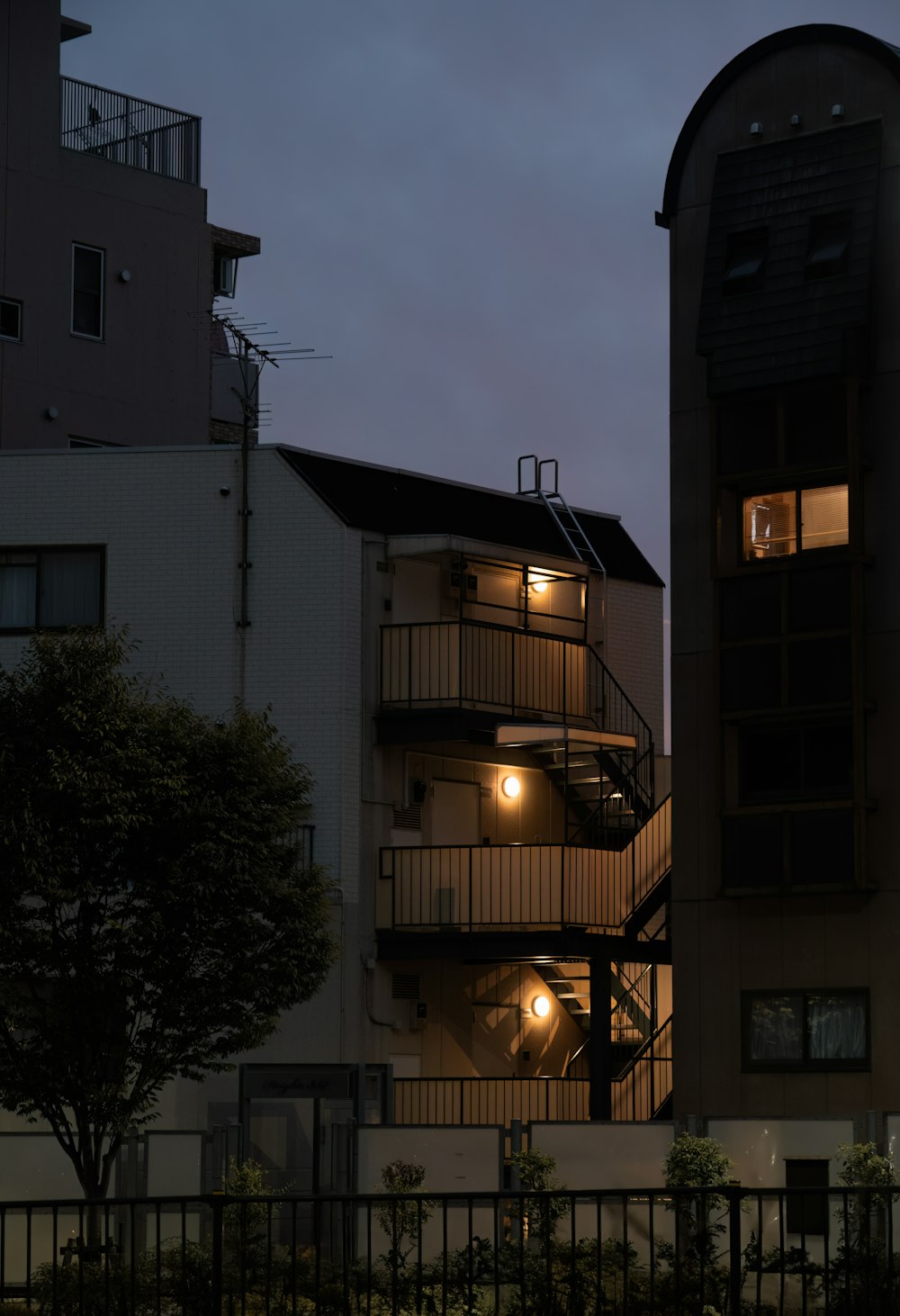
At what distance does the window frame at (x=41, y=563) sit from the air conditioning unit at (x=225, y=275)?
15.9 m

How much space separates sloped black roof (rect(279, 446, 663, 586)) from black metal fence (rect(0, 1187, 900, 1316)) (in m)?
12.7

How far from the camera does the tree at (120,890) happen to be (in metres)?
24.6

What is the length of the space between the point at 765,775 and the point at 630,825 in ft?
32.0

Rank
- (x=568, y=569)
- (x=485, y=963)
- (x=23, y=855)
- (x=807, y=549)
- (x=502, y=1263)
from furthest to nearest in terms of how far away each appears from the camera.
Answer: (x=568, y=569), (x=485, y=963), (x=807, y=549), (x=23, y=855), (x=502, y=1263)

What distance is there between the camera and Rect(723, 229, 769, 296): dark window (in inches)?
1105

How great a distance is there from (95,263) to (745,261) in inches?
745

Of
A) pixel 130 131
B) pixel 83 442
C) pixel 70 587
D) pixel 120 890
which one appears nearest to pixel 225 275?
pixel 130 131

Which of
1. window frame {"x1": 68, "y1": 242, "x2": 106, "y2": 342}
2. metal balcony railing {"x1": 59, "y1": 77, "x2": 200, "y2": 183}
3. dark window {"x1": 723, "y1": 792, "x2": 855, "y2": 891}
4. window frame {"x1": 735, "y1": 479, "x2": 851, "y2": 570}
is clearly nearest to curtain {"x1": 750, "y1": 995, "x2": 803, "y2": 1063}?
dark window {"x1": 723, "y1": 792, "x2": 855, "y2": 891}

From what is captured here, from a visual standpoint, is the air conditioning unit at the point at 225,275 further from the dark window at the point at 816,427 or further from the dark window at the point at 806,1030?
the dark window at the point at 806,1030

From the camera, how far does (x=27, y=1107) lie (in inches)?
975

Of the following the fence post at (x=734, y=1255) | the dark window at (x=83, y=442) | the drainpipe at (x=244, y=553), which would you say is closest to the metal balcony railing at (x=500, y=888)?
the drainpipe at (x=244, y=553)

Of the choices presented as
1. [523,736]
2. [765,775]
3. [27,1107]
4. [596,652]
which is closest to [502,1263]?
[27,1107]

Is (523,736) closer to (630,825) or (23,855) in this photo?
(630,825)

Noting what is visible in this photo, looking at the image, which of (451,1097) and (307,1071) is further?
(451,1097)
